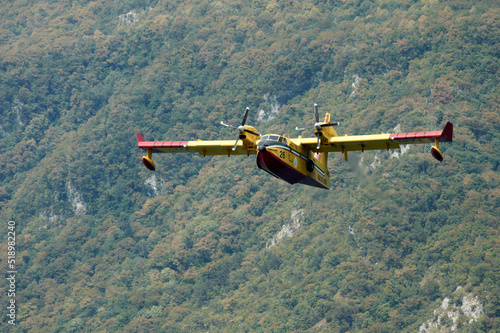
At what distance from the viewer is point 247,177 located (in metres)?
112

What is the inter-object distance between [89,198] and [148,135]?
1346 cm

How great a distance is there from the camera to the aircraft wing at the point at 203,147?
47719mm

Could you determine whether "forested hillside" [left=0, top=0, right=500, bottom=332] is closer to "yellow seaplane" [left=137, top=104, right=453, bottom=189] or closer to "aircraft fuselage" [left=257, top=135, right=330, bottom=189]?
"aircraft fuselage" [left=257, top=135, right=330, bottom=189]

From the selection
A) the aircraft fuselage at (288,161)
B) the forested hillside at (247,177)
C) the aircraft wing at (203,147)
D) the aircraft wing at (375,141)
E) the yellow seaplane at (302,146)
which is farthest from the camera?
the forested hillside at (247,177)

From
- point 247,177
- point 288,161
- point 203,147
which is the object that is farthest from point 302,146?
point 247,177

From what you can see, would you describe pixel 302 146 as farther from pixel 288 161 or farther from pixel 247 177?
pixel 247 177

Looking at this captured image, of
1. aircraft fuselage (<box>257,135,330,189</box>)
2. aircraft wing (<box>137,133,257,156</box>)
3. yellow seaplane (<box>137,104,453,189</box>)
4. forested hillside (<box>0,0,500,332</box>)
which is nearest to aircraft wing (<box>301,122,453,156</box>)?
yellow seaplane (<box>137,104,453,189</box>)

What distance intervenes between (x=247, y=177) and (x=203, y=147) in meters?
63.6

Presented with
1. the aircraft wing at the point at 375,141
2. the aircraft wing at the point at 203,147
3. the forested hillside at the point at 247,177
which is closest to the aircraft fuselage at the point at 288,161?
the aircraft wing at the point at 375,141

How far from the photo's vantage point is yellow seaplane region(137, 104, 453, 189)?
43375 mm

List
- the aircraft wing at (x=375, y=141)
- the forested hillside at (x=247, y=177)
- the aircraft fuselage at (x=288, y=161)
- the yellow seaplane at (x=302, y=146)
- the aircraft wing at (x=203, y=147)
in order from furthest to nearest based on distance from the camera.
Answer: the forested hillside at (x=247, y=177) → the aircraft wing at (x=203, y=147) → the aircraft wing at (x=375, y=141) → the yellow seaplane at (x=302, y=146) → the aircraft fuselage at (x=288, y=161)

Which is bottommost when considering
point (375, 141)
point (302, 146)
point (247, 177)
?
point (247, 177)

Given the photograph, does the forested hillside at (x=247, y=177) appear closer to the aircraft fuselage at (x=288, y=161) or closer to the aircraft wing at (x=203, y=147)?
the aircraft fuselage at (x=288, y=161)

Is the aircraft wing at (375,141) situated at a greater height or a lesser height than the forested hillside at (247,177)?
greater
